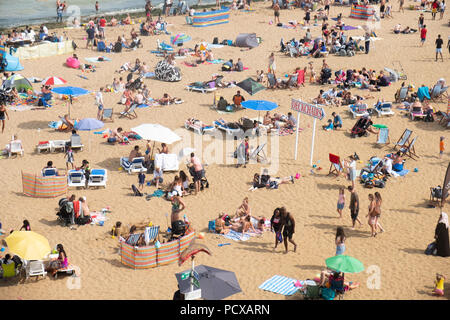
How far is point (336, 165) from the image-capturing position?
65.0 ft

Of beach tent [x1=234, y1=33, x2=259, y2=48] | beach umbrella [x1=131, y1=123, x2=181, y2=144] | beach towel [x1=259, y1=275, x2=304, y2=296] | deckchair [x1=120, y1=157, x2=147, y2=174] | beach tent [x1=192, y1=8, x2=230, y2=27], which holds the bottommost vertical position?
beach towel [x1=259, y1=275, x2=304, y2=296]

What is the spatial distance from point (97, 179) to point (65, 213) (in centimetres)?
279

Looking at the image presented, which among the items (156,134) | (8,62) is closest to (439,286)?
(156,134)

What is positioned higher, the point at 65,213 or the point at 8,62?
the point at 8,62

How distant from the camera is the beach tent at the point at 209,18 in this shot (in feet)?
129

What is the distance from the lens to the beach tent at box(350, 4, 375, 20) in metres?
40.8

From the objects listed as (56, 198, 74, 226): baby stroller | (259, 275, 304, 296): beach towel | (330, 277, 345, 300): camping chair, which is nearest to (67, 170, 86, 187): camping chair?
(56, 198, 74, 226): baby stroller

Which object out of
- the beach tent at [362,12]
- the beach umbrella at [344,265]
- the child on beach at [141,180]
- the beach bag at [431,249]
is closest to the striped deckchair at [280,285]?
the beach umbrella at [344,265]

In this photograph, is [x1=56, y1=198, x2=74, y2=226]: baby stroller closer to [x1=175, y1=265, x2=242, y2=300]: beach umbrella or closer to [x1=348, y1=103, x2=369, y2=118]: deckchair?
[x1=175, y1=265, x2=242, y2=300]: beach umbrella

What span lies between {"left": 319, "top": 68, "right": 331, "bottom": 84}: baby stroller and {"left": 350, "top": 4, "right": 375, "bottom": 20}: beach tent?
14.7 meters

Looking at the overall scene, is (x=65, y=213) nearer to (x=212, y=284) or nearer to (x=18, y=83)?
(x=212, y=284)

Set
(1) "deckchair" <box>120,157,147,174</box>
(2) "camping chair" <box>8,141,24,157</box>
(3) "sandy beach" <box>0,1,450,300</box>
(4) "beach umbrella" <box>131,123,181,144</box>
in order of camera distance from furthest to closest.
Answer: (2) "camping chair" <box>8,141,24,157</box>, (1) "deckchair" <box>120,157,147,174</box>, (4) "beach umbrella" <box>131,123,181,144</box>, (3) "sandy beach" <box>0,1,450,300</box>

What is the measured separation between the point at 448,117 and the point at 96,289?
16138mm
